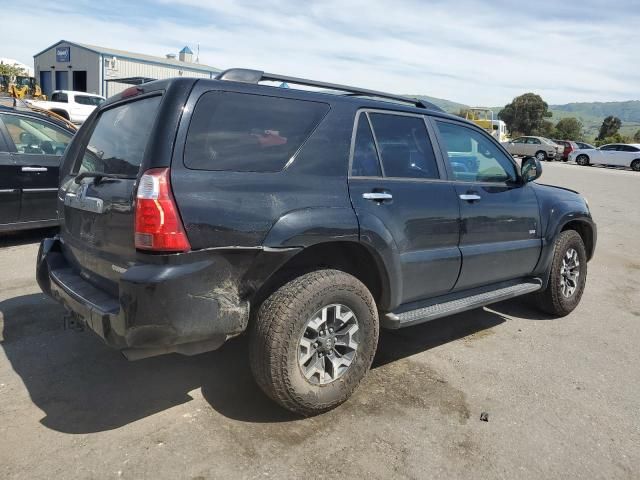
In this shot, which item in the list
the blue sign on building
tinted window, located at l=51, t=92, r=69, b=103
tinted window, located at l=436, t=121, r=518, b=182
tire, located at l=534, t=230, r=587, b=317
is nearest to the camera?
tinted window, located at l=436, t=121, r=518, b=182

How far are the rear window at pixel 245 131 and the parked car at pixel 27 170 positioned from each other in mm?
4516

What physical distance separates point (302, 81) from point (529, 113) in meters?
69.8

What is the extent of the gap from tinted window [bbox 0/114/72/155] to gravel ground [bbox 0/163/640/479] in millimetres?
2556

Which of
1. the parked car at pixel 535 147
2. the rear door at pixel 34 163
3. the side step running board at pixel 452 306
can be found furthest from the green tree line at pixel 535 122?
the side step running board at pixel 452 306

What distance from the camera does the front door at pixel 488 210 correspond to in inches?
162

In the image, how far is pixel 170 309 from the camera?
2688mm

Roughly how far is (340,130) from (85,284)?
179 cm

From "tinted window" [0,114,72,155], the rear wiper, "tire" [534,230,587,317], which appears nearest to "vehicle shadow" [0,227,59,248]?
"tinted window" [0,114,72,155]

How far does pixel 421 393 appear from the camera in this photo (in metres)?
3.59

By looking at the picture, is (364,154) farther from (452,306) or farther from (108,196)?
(108,196)

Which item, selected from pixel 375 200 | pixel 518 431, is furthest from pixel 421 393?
pixel 375 200

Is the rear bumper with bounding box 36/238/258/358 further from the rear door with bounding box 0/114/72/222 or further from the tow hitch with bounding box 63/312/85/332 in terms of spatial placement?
the rear door with bounding box 0/114/72/222

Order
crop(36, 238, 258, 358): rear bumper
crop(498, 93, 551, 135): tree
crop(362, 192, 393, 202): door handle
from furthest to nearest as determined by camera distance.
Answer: crop(498, 93, 551, 135): tree < crop(362, 192, 393, 202): door handle < crop(36, 238, 258, 358): rear bumper

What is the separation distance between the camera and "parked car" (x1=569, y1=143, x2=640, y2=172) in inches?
1204
